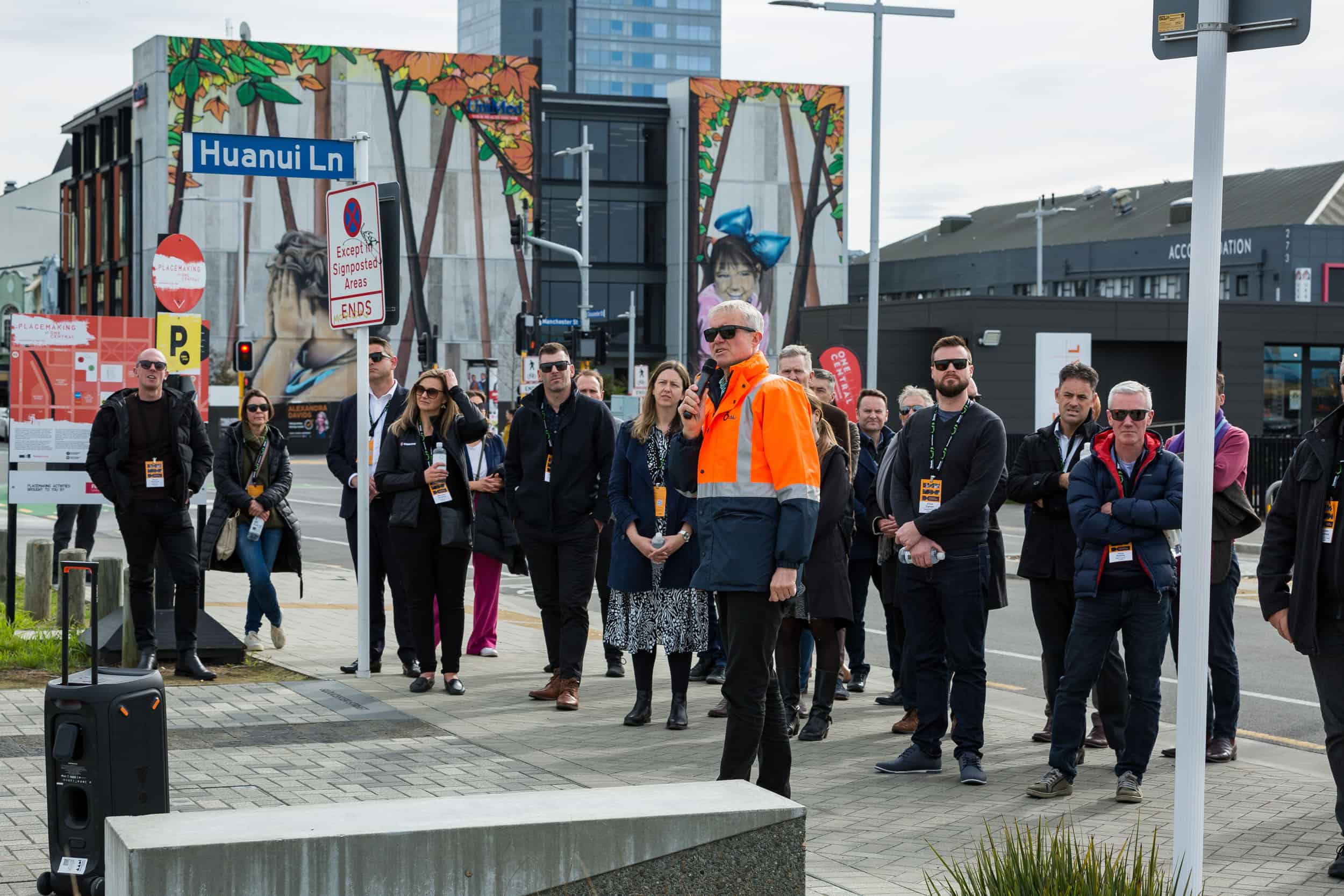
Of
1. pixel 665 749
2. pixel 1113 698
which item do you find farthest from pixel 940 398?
pixel 665 749

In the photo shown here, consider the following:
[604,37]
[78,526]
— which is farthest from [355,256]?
[604,37]

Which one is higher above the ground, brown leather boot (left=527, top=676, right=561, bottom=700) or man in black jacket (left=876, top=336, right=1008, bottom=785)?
man in black jacket (left=876, top=336, right=1008, bottom=785)

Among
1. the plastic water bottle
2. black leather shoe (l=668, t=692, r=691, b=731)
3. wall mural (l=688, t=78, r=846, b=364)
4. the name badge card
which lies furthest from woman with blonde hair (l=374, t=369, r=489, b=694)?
wall mural (l=688, t=78, r=846, b=364)

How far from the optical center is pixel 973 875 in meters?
4.61

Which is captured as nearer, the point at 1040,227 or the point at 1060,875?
the point at 1060,875

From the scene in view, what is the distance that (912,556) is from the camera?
7.73 metres

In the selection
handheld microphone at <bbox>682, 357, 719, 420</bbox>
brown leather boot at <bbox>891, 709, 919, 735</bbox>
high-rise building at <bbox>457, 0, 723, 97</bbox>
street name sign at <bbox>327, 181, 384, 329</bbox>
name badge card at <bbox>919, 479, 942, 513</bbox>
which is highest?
high-rise building at <bbox>457, 0, 723, 97</bbox>

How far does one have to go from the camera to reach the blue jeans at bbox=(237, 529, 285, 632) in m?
11.6

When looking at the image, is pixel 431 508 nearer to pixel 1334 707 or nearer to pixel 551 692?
→ pixel 551 692

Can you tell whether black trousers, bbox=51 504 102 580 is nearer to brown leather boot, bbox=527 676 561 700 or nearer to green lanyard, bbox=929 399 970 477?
brown leather boot, bbox=527 676 561 700

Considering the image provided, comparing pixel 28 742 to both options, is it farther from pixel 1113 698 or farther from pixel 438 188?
pixel 438 188

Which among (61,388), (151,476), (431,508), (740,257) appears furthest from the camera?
(740,257)

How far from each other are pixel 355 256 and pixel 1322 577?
22.4 feet

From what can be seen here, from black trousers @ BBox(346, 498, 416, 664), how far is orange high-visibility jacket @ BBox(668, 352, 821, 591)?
4.47 meters
